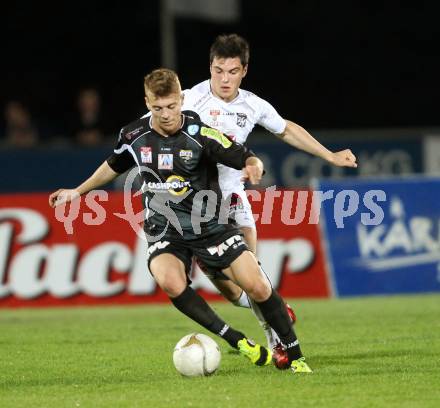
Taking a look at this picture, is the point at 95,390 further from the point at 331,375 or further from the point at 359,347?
the point at 359,347

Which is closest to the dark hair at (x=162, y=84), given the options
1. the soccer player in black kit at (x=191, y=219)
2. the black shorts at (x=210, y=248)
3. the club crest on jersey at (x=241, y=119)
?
the soccer player in black kit at (x=191, y=219)

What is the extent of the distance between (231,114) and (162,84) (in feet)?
4.50

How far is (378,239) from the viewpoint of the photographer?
1450 cm

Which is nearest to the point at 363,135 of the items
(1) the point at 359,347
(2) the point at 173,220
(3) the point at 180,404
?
(1) the point at 359,347

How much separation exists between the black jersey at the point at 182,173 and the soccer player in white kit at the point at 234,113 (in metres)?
0.71

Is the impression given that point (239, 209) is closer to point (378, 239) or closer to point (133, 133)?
point (133, 133)

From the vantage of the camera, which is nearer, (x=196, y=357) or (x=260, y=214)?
(x=196, y=357)

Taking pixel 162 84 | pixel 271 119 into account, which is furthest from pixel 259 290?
pixel 271 119

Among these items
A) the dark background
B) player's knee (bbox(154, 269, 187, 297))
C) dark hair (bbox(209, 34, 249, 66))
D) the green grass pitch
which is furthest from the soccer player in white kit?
the dark background

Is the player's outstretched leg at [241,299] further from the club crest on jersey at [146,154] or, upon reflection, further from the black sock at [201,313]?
the club crest on jersey at [146,154]

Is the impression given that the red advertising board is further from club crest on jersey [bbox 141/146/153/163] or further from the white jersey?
club crest on jersey [bbox 141/146/153/163]

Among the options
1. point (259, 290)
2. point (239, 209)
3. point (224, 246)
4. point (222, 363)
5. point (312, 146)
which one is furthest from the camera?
point (239, 209)

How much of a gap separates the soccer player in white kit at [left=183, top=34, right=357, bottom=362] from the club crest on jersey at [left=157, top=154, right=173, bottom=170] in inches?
39.8

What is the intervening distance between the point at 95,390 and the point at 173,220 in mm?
1247
